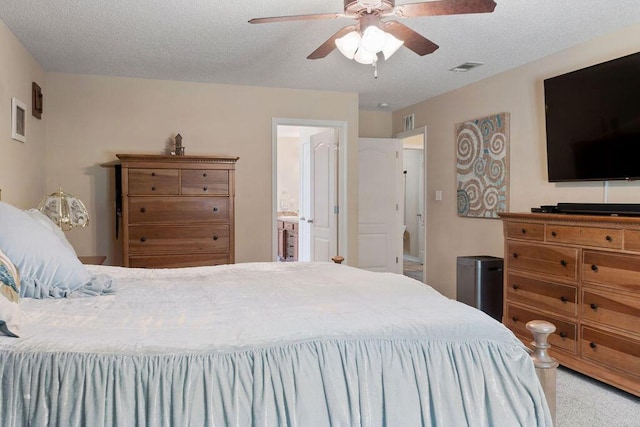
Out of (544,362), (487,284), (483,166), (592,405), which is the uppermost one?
(483,166)

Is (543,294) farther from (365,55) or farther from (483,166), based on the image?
(365,55)

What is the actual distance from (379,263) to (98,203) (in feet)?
11.4

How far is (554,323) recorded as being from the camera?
3236 mm

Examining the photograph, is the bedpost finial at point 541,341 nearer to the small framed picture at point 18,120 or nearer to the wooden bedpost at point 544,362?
the wooden bedpost at point 544,362

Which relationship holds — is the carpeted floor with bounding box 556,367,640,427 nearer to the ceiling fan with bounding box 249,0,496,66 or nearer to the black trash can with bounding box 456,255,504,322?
the black trash can with bounding box 456,255,504,322

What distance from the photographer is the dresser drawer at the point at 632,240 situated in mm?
2697

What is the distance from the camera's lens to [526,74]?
13.7ft

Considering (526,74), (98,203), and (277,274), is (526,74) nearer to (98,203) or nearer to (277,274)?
(277,274)

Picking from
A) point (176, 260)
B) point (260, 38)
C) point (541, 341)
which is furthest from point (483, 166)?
point (541, 341)

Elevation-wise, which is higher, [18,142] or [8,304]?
[18,142]

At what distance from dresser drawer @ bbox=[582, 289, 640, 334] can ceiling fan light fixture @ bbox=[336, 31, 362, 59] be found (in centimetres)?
207

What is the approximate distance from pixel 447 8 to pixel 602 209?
1.70 metres

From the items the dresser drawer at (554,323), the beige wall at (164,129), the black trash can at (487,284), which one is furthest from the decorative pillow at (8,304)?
the black trash can at (487,284)

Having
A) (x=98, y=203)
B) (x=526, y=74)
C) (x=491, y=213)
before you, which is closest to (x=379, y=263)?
(x=491, y=213)
